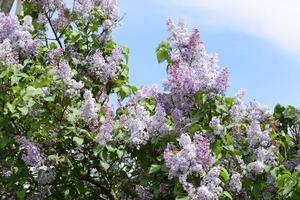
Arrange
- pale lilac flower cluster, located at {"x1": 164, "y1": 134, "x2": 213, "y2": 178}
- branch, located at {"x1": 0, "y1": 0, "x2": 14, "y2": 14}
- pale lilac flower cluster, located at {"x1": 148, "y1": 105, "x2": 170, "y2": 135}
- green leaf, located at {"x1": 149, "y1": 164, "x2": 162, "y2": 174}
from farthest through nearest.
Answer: branch, located at {"x1": 0, "y1": 0, "x2": 14, "y2": 14} → pale lilac flower cluster, located at {"x1": 148, "y1": 105, "x2": 170, "y2": 135} → green leaf, located at {"x1": 149, "y1": 164, "x2": 162, "y2": 174} → pale lilac flower cluster, located at {"x1": 164, "y1": 134, "x2": 213, "y2": 178}

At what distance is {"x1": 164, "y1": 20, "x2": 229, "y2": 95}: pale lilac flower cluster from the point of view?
17.7 ft

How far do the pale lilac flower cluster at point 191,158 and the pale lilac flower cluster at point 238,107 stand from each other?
0.74 m

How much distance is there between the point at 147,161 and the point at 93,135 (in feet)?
1.89

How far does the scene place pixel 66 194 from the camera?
614 centimetres

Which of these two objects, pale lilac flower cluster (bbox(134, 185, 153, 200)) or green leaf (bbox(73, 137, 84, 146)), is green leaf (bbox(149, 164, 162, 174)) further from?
green leaf (bbox(73, 137, 84, 146))

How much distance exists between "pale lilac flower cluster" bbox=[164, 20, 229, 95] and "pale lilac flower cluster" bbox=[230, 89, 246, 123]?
8.7 inches

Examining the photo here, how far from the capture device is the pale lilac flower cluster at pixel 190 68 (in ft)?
17.7

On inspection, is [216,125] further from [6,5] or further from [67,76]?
[6,5]

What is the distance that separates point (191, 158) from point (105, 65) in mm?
1989

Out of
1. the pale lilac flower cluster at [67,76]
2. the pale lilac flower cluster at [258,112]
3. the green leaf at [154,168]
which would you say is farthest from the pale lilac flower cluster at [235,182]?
the pale lilac flower cluster at [67,76]

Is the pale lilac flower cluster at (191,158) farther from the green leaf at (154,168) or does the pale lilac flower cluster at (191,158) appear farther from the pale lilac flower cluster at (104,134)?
the pale lilac flower cluster at (104,134)

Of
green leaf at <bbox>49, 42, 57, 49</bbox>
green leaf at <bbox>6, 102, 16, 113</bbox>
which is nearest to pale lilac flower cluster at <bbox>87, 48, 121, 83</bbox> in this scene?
green leaf at <bbox>49, 42, 57, 49</bbox>

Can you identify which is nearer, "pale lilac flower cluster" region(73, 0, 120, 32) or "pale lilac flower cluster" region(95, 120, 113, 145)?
"pale lilac flower cluster" region(95, 120, 113, 145)

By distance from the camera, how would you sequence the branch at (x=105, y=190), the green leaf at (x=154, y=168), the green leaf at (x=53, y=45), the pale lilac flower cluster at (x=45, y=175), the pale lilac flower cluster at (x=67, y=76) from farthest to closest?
the green leaf at (x=53, y=45) → the branch at (x=105, y=190) → the pale lilac flower cluster at (x=45, y=175) → the pale lilac flower cluster at (x=67, y=76) → the green leaf at (x=154, y=168)
